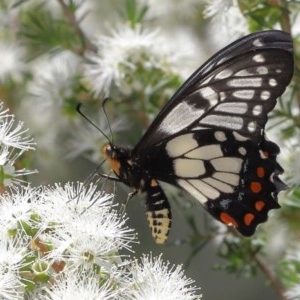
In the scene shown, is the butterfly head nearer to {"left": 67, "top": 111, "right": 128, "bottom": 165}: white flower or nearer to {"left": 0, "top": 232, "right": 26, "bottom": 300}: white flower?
{"left": 0, "top": 232, "right": 26, "bottom": 300}: white flower

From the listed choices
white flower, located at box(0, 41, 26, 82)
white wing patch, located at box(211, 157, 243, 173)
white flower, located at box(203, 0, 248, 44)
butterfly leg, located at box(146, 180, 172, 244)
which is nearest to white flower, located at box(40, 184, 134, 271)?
butterfly leg, located at box(146, 180, 172, 244)

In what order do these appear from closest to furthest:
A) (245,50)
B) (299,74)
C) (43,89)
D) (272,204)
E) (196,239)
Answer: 1. (245,50)
2. (272,204)
3. (299,74)
4. (196,239)
5. (43,89)

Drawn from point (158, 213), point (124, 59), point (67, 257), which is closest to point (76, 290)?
point (67, 257)

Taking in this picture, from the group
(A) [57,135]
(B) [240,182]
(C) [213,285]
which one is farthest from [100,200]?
(C) [213,285]

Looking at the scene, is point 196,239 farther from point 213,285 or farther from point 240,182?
point 213,285

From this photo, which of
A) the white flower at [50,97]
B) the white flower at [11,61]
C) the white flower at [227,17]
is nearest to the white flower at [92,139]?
the white flower at [50,97]

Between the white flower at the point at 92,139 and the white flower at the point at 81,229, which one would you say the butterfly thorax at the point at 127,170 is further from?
the white flower at the point at 92,139

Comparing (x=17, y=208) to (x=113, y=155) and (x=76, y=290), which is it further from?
(x=113, y=155)
